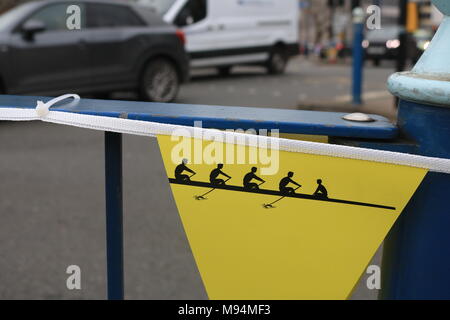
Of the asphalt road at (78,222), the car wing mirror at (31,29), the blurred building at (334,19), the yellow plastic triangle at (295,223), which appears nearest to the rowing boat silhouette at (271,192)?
the yellow plastic triangle at (295,223)

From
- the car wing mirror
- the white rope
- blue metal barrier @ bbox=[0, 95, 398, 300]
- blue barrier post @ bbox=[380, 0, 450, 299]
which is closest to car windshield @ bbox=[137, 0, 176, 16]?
the car wing mirror

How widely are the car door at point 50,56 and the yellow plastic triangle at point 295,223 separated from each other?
715 centimetres

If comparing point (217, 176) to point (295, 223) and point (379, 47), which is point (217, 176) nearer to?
point (295, 223)

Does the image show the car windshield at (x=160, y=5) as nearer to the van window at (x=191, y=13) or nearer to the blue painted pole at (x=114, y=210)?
the van window at (x=191, y=13)

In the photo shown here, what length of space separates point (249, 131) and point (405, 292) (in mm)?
475

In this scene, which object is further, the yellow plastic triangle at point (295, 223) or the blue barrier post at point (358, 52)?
the blue barrier post at point (358, 52)

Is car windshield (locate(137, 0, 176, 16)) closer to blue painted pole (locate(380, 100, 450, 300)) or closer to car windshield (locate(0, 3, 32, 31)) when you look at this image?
car windshield (locate(0, 3, 32, 31))

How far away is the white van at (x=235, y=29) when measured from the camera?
13.2m

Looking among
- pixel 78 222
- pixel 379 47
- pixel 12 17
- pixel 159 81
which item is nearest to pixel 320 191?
pixel 78 222

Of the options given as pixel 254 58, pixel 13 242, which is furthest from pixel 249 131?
pixel 254 58

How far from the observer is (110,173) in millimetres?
A: 1437

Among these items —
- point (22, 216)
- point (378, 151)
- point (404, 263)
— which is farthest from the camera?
point (22, 216)

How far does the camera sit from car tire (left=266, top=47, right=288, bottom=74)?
15.5 metres

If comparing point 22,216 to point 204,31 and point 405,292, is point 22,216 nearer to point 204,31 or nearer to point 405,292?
point 405,292
